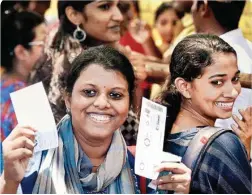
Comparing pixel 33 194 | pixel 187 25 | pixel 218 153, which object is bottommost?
pixel 33 194

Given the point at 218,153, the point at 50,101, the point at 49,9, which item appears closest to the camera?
the point at 218,153

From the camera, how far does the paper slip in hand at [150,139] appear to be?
8.82ft

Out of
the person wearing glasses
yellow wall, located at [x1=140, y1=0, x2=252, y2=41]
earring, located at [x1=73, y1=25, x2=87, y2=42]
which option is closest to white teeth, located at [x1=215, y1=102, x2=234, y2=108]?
yellow wall, located at [x1=140, y1=0, x2=252, y2=41]

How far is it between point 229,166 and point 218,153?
67 mm

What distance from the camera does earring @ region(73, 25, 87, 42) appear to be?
9.34 ft

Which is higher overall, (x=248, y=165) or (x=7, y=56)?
(x=7, y=56)

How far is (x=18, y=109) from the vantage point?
9.04 feet

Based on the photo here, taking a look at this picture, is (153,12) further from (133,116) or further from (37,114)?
(37,114)

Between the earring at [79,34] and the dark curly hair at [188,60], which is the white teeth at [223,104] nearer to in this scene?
the dark curly hair at [188,60]

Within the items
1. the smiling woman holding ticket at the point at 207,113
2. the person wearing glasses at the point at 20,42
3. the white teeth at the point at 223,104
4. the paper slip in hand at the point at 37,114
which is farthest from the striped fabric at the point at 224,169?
the person wearing glasses at the point at 20,42

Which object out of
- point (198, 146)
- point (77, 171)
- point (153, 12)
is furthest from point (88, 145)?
point (153, 12)

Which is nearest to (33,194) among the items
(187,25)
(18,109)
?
(18,109)

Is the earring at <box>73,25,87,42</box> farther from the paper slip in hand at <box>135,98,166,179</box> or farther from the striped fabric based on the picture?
the striped fabric

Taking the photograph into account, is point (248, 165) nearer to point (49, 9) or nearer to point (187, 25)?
point (187, 25)
